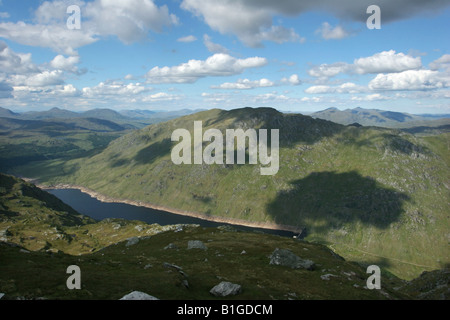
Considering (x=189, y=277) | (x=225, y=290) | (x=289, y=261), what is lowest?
(x=289, y=261)

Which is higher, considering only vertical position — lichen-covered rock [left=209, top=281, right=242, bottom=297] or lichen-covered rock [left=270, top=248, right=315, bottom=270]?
lichen-covered rock [left=209, top=281, right=242, bottom=297]

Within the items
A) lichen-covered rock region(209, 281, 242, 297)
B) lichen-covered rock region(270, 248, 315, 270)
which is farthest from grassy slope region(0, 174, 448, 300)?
lichen-covered rock region(270, 248, 315, 270)

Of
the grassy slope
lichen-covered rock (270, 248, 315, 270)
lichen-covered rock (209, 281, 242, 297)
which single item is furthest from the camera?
lichen-covered rock (270, 248, 315, 270)

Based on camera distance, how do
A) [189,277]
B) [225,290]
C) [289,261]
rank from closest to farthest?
[225,290]
[189,277]
[289,261]

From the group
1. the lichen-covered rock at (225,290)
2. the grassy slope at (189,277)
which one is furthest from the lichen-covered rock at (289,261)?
the lichen-covered rock at (225,290)

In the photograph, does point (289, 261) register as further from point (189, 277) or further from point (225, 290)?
point (225, 290)

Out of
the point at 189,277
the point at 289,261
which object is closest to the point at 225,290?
the point at 189,277

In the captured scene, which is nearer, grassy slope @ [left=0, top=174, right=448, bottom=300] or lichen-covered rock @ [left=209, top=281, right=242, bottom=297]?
grassy slope @ [left=0, top=174, right=448, bottom=300]

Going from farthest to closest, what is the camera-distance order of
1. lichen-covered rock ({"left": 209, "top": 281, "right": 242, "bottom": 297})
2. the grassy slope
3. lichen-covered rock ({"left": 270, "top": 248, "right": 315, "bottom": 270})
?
lichen-covered rock ({"left": 270, "top": 248, "right": 315, "bottom": 270})
lichen-covered rock ({"left": 209, "top": 281, "right": 242, "bottom": 297})
the grassy slope

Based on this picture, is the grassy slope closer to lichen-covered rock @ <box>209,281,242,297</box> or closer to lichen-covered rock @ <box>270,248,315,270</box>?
lichen-covered rock @ <box>209,281,242,297</box>

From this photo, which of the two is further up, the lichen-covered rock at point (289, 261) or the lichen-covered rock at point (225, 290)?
the lichen-covered rock at point (225, 290)

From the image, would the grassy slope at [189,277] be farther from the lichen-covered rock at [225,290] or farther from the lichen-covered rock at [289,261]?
the lichen-covered rock at [289,261]
